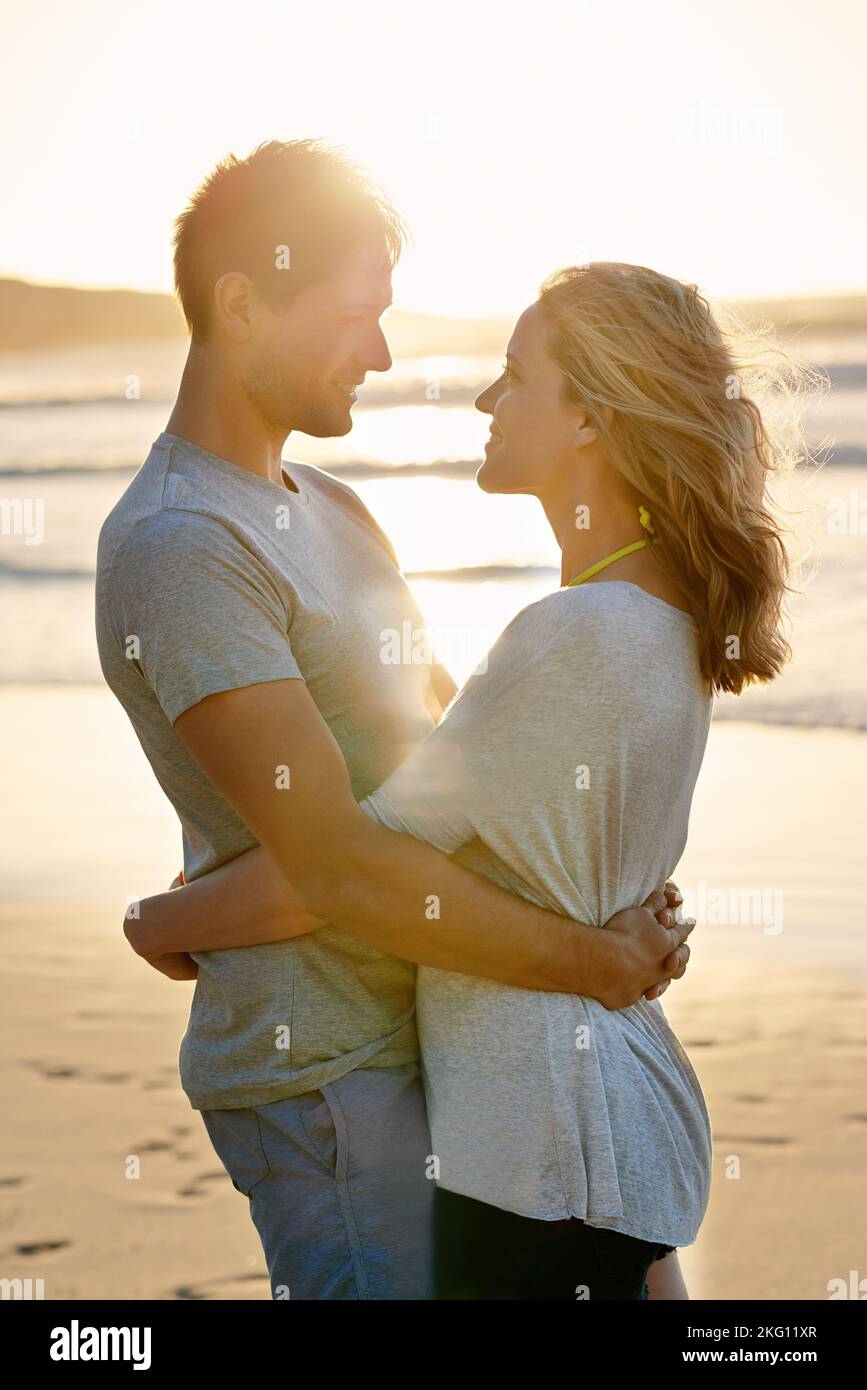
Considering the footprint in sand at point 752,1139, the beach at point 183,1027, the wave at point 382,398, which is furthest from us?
the wave at point 382,398

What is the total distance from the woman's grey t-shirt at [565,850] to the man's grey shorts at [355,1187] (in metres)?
0.09

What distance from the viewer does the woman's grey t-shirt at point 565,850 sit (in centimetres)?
223

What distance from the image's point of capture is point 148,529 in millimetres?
2299

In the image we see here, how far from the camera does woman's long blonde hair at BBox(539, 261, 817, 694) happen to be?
2389mm

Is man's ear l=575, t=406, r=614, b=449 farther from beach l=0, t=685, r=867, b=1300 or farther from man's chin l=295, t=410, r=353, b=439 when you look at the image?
beach l=0, t=685, r=867, b=1300

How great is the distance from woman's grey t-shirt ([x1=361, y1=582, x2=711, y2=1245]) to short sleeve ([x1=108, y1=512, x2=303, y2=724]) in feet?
0.94

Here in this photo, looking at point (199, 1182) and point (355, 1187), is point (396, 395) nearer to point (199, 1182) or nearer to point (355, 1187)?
point (199, 1182)

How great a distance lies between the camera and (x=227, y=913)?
7.93 ft

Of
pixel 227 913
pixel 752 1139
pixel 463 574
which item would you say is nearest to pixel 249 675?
pixel 227 913

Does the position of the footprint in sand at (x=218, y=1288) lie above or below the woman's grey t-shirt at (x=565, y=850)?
below

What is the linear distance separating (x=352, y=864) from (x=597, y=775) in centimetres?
37

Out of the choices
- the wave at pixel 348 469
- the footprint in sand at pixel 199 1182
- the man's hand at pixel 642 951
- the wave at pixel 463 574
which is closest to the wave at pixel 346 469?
the wave at pixel 348 469

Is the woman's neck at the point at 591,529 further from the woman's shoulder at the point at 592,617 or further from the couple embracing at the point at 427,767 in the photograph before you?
the woman's shoulder at the point at 592,617
